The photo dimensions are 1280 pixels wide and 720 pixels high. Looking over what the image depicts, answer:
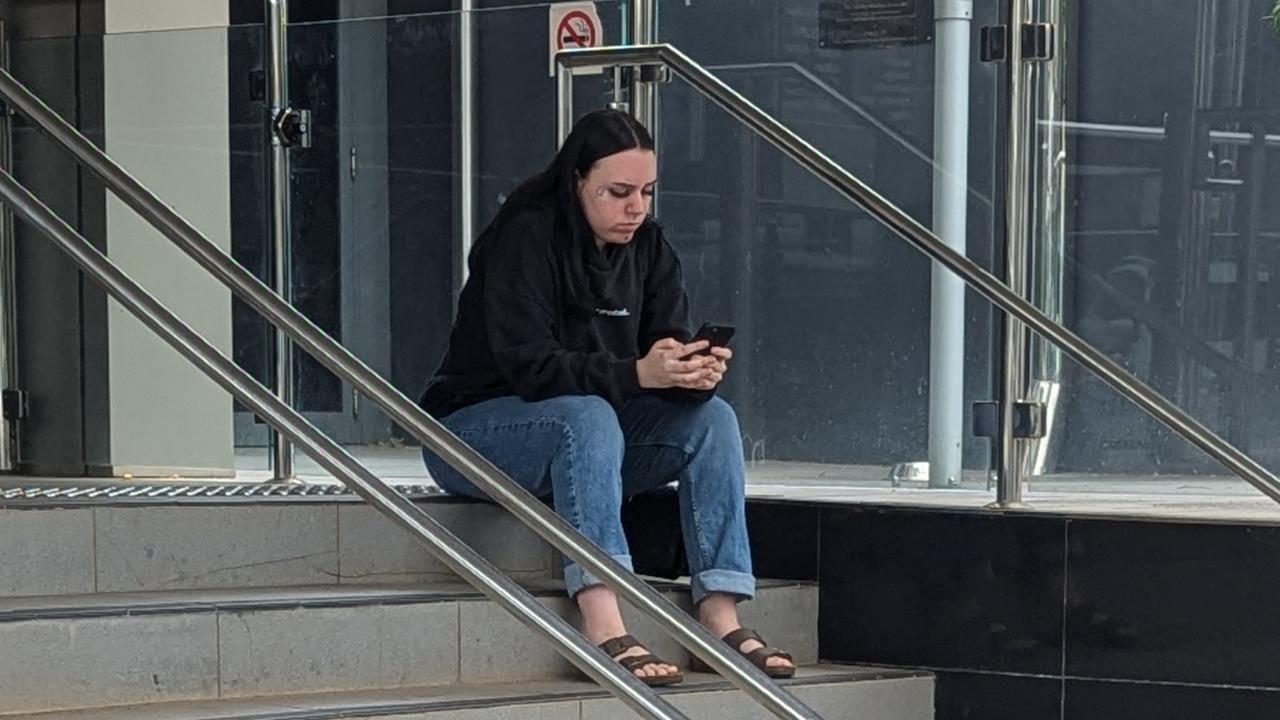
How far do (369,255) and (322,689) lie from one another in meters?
1.68

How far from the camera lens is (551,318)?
3.65 meters

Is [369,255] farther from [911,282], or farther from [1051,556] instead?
[1051,556]

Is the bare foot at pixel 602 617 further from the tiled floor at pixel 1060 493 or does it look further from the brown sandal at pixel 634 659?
the tiled floor at pixel 1060 493

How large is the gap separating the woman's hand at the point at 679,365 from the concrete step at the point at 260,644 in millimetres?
409

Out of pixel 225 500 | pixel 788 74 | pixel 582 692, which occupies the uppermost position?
pixel 788 74

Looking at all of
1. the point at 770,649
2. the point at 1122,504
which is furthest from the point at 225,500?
the point at 1122,504

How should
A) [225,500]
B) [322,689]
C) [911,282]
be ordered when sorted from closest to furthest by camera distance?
[322,689]
[225,500]
[911,282]

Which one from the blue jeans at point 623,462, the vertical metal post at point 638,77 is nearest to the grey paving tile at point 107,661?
the blue jeans at point 623,462

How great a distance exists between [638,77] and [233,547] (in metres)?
1.26

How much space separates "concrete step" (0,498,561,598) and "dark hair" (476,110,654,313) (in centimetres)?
44

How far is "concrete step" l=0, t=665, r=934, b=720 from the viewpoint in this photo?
306cm

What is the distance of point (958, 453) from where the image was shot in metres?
4.05

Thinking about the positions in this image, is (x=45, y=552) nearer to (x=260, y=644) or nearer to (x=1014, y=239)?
(x=260, y=644)

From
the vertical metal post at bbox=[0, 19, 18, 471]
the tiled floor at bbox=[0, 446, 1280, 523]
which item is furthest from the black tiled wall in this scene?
the vertical metal post at bbox=[0, 19, 18, 471]
